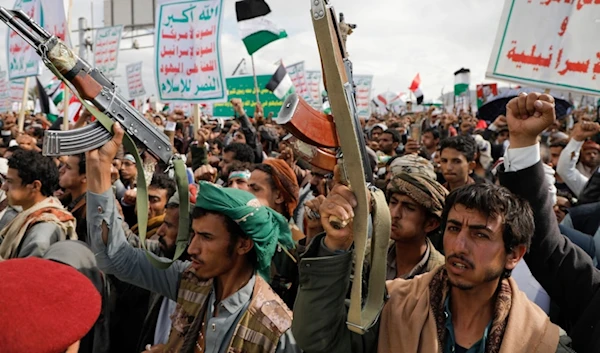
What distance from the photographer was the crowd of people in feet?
5.15

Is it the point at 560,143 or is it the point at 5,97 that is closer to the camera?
the point at 560,143

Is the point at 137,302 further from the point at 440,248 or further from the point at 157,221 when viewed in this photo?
the point at 440,248

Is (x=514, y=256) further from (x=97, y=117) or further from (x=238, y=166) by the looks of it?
(x=238, y=166)

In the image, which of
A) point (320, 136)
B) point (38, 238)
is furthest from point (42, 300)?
point (38, 238)

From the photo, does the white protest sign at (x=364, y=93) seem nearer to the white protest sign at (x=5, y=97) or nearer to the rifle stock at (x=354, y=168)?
the white protest sign at (x=5, y=97)

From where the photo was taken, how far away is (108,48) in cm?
1107

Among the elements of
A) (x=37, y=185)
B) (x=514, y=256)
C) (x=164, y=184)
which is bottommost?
(x=164, y=184)

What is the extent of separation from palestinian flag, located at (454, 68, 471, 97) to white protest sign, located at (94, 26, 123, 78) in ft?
38.4

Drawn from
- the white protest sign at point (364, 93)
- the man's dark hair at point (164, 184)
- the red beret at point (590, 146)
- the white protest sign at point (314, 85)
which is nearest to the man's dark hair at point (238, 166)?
the man's dark hair at point (164, 184)

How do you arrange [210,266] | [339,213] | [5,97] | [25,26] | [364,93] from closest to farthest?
[339,213] < [210,266] < [25,26] < [5,97] < [364,93]

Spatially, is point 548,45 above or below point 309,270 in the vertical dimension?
above

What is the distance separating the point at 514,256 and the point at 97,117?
1962 mm

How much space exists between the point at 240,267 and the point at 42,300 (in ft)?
3.93

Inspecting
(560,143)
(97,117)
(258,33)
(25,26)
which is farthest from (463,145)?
(258,33)
